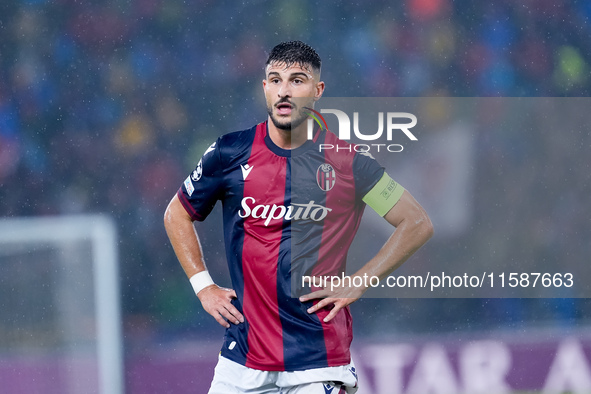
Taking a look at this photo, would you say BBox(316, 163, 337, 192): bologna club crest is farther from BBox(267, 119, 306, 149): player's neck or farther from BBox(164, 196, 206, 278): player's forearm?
BBox(164, 196, 206, 278): player's forearm

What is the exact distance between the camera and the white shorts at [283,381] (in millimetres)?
2104

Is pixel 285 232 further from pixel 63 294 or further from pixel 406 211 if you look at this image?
pixel 63 294

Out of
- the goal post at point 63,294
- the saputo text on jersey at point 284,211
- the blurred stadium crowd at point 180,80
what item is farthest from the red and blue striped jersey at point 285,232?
the blurred stadium crowd at point 180,80

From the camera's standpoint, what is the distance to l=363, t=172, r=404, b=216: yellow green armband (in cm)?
222

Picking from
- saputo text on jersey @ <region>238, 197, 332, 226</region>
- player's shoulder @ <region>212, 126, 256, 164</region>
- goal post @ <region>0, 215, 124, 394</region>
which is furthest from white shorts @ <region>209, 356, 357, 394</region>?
goal post @ <region>0, 215, 124, 394</region>

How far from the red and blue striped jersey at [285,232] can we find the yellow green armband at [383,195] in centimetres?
3

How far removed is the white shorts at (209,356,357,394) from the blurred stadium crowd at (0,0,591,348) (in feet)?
6.55

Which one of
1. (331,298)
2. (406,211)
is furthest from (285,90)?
(331,298)

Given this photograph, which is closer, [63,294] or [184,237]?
[184,237]

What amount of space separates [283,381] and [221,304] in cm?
31

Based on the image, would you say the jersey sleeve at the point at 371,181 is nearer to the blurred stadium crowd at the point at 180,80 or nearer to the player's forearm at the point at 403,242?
the player's forearm at the point at 403,242

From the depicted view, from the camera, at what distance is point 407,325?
423cm

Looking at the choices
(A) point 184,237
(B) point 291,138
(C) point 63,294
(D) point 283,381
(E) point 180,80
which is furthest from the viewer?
(E) point 180,80

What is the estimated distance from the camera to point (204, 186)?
7.55 ft
